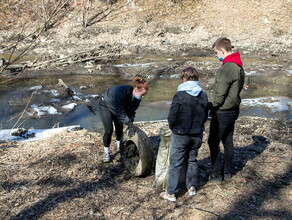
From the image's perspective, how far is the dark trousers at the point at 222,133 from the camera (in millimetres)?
3451

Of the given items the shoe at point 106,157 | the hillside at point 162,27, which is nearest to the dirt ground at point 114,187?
the shoe at point 106,157

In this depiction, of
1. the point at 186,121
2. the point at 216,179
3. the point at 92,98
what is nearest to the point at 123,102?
the point at 186,121

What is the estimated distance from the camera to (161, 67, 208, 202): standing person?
3.03 meters

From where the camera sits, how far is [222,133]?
11.6ft

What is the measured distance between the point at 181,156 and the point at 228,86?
101cm

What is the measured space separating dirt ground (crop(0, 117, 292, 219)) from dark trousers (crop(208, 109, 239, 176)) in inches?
11.8

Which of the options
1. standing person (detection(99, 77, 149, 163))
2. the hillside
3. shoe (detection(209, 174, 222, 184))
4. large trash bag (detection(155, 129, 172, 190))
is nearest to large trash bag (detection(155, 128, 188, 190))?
large trash bag (detection(155, 129, 172, 190))

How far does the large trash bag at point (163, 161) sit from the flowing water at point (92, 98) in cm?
362

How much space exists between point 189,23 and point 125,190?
15.7 m

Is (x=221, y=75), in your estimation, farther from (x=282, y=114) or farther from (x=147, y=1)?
(x=147, y=1)

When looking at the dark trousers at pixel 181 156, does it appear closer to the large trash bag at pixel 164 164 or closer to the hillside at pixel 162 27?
the large trash bag at pixel 164 164

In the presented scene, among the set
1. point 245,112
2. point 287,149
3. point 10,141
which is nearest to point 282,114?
point 245,112

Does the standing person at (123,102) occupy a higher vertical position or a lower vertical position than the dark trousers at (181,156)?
higher

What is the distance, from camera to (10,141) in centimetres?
546
